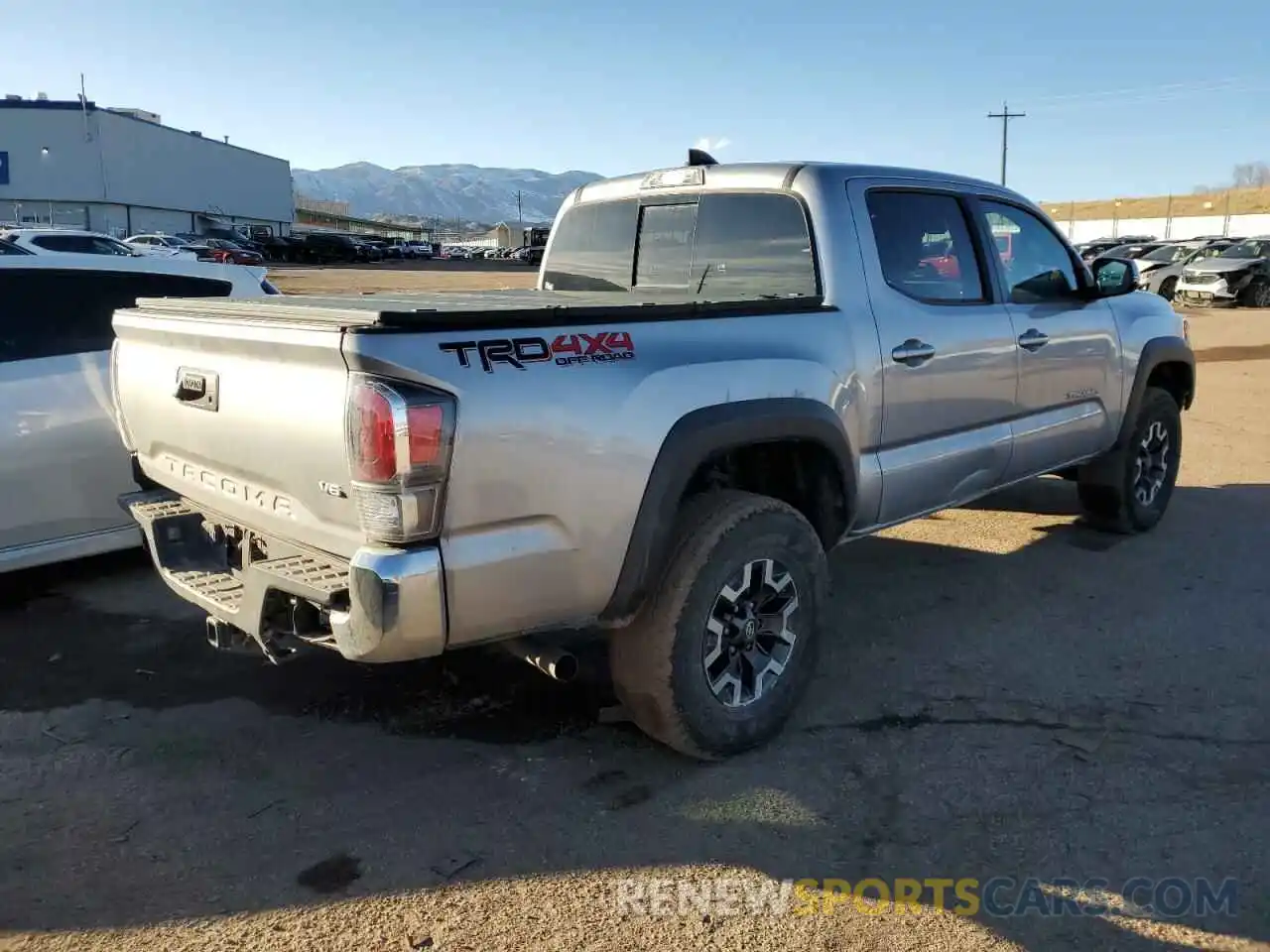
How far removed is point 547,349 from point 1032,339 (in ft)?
9.84

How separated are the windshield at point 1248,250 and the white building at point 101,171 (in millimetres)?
52053

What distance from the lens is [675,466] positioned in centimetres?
322

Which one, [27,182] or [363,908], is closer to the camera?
[363,908]

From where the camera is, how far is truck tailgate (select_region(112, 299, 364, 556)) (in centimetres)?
284

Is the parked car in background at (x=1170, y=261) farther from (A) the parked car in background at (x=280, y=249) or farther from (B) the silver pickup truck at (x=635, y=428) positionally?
(A) the parked car in background at (x=280, y=249)

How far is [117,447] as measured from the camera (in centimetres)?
522

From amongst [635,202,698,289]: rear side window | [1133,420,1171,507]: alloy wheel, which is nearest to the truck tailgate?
[635,202,698,289]: rear side window

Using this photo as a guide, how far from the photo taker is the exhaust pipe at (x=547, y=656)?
3230mm

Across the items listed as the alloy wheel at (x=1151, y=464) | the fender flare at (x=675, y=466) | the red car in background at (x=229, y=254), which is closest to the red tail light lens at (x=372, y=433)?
the fender flare at (x=675, y=466)

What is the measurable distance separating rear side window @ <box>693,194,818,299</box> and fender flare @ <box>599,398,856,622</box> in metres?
0.78

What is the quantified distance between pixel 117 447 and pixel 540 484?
10.7ft

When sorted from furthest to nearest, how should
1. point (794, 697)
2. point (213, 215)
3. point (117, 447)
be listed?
1. point (213, 215)
2. point (117, 447)
3. point (794, 697)

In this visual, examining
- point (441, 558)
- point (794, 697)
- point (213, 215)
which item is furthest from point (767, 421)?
point (213, 215)

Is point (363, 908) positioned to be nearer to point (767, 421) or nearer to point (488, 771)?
point (488, 771)
